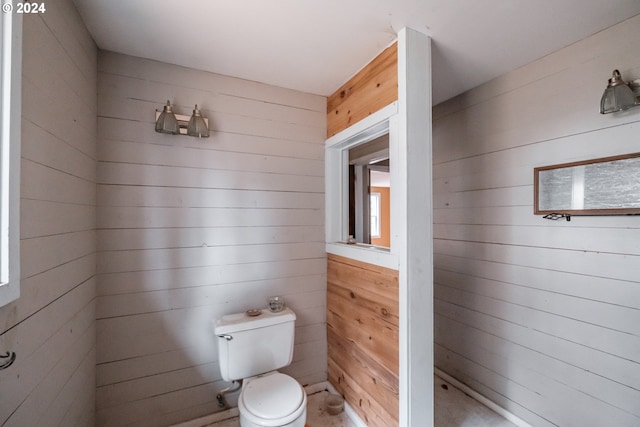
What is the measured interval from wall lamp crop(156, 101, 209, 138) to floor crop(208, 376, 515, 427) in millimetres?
1884

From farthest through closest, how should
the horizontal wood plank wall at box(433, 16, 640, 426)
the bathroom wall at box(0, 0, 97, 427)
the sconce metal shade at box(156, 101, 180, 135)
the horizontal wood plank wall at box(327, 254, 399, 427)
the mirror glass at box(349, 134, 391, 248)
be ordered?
the mirror glass at box(349, 134, 391, 248) < the sconce metal shade at box(156, 101, 180, 135) < the horizontal wood plank wall at box(327, 254, 399, 427) < the horizontal wood plank wall at box(433, 16, 640, 426) < the bathroom wall at box(0, 0, 97, 427)

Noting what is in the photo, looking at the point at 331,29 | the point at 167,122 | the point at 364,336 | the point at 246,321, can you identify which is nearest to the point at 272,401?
the point at 246,321

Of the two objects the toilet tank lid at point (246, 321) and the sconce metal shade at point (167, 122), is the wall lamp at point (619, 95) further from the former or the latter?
the sconce metal shade at point (167, 122)

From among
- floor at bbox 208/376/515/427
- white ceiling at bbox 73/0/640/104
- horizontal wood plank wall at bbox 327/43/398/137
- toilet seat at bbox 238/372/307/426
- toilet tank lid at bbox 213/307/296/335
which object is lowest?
floor at bbox 208/376/515/427

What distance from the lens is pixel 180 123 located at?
166 cm

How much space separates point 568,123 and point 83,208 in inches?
104

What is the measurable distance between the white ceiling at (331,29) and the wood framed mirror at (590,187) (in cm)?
47

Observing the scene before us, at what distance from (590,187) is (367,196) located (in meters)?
1.36

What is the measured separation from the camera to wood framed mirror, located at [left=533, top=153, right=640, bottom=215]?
128cm

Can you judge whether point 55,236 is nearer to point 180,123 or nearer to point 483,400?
point 180,123

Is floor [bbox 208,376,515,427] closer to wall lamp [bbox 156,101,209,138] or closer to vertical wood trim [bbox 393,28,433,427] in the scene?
vertical wood trim [bbox 393,28,433,427]

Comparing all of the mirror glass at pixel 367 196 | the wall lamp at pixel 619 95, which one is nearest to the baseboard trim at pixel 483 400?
the mirror glass at pixel 367 196

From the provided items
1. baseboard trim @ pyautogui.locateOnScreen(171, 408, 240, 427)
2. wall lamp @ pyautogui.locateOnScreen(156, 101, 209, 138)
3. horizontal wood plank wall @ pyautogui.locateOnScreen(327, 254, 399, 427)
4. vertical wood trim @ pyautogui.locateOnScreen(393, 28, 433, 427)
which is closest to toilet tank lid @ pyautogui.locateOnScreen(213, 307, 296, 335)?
horizontal wood plank wall @ pyautogui.locateOnScreen(327, 254, 399, 427)

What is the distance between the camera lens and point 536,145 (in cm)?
165
